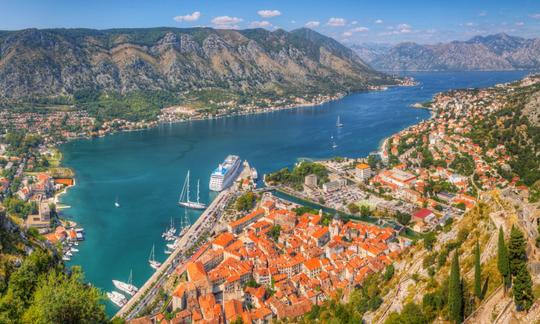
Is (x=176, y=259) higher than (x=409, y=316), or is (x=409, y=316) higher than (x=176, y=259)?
(x=409, y=316)

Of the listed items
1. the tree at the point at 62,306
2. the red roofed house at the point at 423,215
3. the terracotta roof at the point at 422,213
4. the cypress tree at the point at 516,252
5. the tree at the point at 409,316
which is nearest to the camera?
the tree at the point at 62,306

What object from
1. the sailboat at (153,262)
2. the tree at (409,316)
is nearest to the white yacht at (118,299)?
the sailboat at (153,262)

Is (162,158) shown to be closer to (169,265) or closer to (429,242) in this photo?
(169,265)

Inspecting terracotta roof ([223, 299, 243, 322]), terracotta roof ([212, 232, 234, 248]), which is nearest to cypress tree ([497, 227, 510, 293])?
terracotta roof ([223, 299, 243, 322])

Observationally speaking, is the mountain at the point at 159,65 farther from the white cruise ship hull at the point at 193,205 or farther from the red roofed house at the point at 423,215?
the red roofed house at the point at 423,215

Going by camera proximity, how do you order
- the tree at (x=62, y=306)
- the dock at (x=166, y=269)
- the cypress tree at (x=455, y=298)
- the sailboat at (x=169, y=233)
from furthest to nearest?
the sailboat at (x=169, y=233) < the dock at (x=166, y=269) < the cypress tree at (x=455, y=298) < the tree at (x=62, y=306)

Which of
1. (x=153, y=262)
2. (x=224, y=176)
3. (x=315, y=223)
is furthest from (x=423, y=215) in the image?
(x=153, y=262)

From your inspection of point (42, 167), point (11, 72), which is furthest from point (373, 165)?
point (11, 72)
